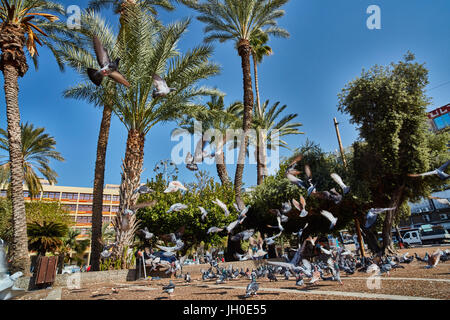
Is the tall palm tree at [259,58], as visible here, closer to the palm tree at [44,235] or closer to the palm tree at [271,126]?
the palm tree at [271,126]

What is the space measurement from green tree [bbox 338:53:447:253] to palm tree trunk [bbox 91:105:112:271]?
474 inches

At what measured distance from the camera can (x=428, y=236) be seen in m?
27.5

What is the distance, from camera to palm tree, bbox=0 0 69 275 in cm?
848

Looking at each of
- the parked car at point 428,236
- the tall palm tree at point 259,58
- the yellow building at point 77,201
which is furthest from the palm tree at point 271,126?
the yellow building at point 77,201

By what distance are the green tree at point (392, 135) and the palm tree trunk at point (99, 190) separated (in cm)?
1204

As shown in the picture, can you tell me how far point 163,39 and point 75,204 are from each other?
196 feet

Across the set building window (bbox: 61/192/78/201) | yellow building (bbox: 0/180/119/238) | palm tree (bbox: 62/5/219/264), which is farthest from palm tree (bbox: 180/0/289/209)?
building window (bbox: 61/192/78/201)

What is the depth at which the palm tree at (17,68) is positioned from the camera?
27.8 ft

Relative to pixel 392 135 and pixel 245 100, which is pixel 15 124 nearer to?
pixel 245 100

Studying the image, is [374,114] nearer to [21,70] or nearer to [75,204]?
[21,70]

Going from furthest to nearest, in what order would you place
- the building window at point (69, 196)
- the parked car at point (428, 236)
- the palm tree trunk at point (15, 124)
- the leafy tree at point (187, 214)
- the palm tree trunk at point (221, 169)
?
the building window at point (69, 196), the parked car at point (428, 236), the palm tree trunk at point (221, 169), the leafy tree at point (187, 214), the palm tree trunk at point (15, 124)

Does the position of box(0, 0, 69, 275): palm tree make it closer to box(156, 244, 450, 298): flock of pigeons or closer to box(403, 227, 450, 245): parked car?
box(156, 244, 450, 298): flock of pigeons
